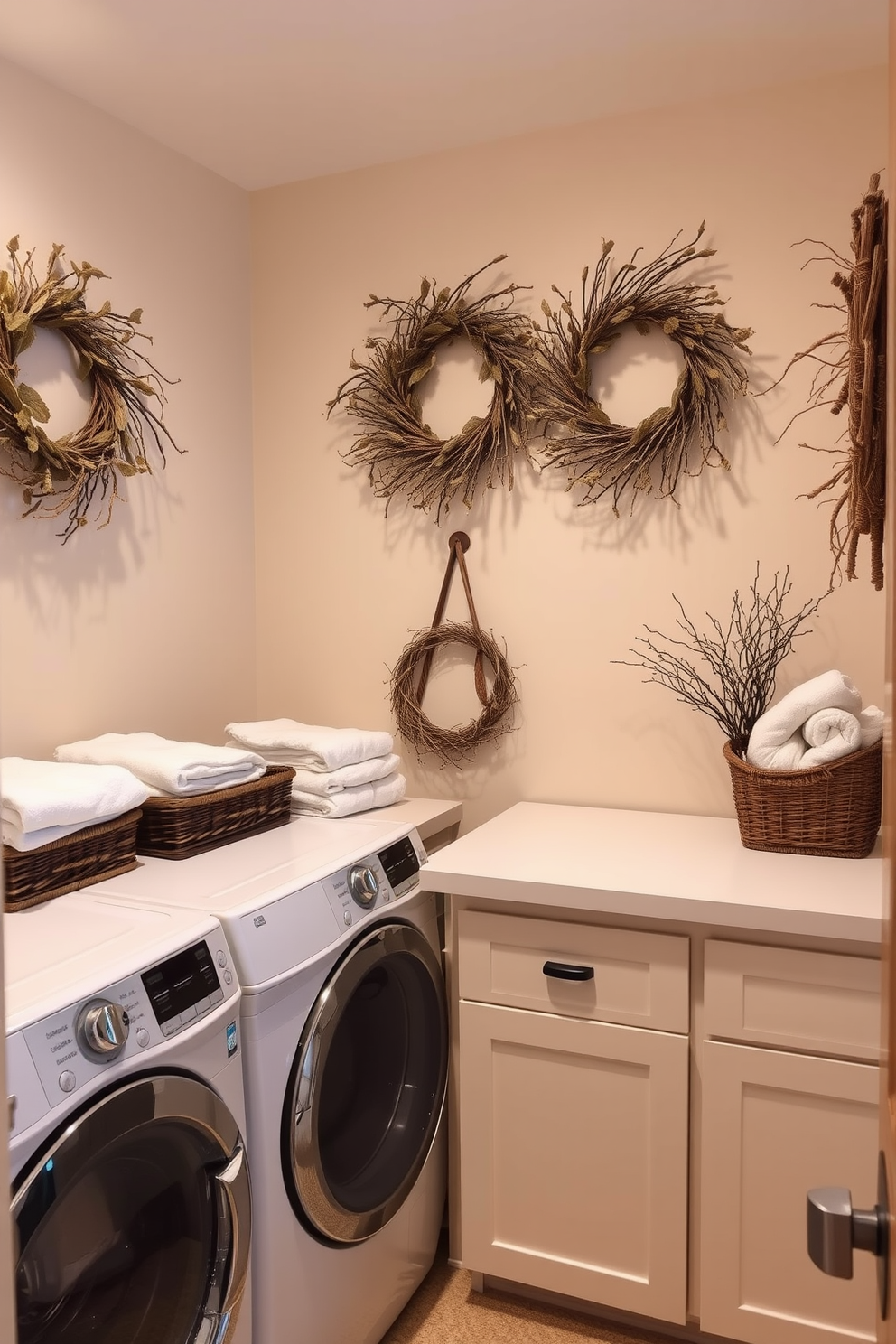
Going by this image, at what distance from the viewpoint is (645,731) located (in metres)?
2.30

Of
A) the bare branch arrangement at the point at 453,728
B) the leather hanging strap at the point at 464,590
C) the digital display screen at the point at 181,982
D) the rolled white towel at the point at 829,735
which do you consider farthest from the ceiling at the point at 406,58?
the digital display screen at the point at 181,982

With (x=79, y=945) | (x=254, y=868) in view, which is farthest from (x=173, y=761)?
(x=79, y=945)

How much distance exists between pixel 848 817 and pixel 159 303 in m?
1.89

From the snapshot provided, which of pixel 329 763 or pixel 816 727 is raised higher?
pixel 816 727

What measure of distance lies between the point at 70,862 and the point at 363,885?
0.50 metres

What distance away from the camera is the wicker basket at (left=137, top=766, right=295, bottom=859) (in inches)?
71.4

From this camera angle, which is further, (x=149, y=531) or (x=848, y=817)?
(x=149, y=531)

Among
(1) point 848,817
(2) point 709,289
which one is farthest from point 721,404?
(1) point 848,817

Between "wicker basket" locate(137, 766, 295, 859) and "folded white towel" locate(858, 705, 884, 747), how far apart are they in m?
1.15

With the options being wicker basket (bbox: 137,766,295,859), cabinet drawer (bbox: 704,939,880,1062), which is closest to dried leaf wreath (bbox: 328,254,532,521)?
wicker basket (bbox: 137,766,295,859)

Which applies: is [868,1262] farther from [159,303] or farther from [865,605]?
[159,303]

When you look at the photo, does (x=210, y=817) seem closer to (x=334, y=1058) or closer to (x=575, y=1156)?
(x=334, y=1058)

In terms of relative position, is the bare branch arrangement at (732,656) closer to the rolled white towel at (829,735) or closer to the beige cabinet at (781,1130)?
the rolled white towel at (829,735)

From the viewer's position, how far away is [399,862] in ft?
6.28
